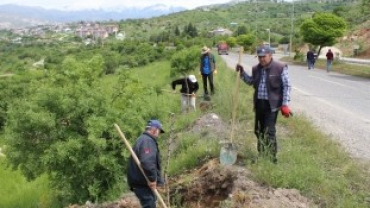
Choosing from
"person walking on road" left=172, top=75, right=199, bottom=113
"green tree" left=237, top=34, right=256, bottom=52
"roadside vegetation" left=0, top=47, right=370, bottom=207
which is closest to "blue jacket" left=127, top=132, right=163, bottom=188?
"roadside vegetation" left=0, top=47, right=370, bottom=207

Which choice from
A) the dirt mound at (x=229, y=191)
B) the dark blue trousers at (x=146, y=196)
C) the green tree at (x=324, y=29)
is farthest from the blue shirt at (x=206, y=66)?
the green tree at (x=324, y=29)

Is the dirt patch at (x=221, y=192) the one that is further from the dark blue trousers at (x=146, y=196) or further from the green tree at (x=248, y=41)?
the green tree at (x=248, y=41)

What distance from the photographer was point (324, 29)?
1515 inches

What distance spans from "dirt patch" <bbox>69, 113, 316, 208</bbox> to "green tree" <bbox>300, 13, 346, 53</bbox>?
3272cm

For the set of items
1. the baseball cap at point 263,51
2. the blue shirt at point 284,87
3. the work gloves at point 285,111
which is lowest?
the work gloves at point 285,111

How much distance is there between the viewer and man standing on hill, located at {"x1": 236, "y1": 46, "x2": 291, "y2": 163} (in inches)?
259

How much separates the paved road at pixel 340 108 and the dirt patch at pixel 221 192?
2.37 metres

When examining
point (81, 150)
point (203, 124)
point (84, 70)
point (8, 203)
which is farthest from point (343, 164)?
point (8, 203)

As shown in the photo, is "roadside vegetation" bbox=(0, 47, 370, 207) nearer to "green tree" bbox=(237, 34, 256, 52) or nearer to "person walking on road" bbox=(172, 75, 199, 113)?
"person walking on road" bbox=(172, 75, 199, 113)

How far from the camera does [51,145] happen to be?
32.6 ft

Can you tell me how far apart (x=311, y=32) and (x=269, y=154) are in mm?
33743

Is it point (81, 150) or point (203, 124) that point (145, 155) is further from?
point (203, 124)

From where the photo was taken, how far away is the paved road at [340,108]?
9156 millimetres

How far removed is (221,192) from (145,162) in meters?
1.81
